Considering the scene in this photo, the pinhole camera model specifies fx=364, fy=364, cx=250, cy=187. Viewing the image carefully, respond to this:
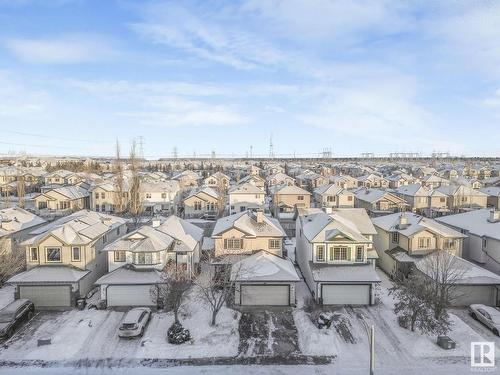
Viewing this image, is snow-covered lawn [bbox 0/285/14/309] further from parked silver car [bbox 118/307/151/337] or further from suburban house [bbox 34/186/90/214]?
suburban house [bbox 34/186/90/214]

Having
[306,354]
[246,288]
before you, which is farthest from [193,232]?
[306,354]

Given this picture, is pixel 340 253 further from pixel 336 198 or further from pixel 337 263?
pixel 336 198

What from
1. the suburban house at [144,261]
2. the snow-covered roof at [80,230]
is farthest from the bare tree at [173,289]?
the snow-covered roof at [80,230]

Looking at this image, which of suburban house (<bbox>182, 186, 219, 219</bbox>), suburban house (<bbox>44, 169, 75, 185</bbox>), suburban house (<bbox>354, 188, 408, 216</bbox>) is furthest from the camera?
suburban house (<bbox>44, 169, 75, 185</bbox>)

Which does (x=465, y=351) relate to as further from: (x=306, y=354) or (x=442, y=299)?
(x=306, y=354)

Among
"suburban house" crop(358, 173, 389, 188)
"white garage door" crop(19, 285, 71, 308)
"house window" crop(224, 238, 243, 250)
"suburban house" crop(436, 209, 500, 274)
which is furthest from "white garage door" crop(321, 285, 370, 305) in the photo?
"suburban house" crop(358, 173, 389, 188)

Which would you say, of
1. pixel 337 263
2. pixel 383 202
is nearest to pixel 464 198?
pixel 383 202
